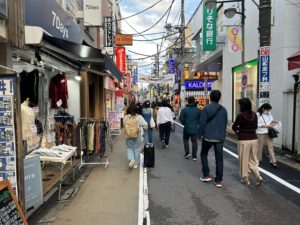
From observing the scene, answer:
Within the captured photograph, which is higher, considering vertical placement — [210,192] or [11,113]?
[11,113]

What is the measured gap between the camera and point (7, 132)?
4.56 m

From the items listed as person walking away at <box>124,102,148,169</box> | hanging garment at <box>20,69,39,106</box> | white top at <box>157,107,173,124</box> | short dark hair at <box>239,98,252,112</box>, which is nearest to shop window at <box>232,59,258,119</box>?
white top at <box>157,107,173,124</box>

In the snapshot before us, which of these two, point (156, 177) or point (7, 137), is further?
point (156, 177)

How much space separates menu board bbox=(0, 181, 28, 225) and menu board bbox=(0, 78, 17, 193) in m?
0.56

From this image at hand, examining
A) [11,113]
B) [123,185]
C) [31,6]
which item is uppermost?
[31,6]

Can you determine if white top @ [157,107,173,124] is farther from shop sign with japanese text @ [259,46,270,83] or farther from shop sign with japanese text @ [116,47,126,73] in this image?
shop sign with japanese text @ [116,47,126,73]

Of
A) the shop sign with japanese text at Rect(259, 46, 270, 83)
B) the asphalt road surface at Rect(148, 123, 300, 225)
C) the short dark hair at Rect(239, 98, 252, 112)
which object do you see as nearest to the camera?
the asphalt road surface at Rect(148, 123, 300, 225)

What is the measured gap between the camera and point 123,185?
7832 millimetres

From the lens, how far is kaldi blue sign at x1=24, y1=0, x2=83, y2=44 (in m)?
7.74

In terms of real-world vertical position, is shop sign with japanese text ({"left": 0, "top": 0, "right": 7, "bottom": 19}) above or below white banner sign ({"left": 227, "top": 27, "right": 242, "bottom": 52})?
below

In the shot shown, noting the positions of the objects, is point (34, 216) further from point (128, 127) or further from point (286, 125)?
point (286, 125)

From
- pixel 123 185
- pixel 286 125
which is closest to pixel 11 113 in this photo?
pixel 123 185

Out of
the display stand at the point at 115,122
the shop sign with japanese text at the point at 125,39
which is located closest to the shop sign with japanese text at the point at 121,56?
the shop sign with japanese text at the point at 125,39

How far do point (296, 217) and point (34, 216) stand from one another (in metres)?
4.14
